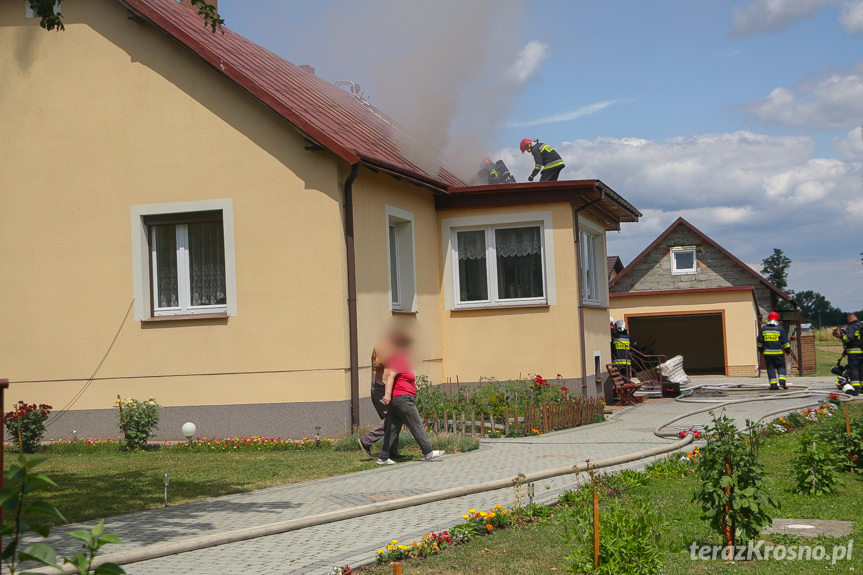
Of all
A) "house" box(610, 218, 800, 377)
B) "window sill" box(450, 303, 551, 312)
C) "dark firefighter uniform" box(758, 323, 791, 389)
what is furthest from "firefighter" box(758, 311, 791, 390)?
"house" box(610, 218, 800, 377)

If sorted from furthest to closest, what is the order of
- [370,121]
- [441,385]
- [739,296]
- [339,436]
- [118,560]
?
1. [739,296]
2. [370,121]
3. [441,385]
4. [339,436]
5. [118,560]

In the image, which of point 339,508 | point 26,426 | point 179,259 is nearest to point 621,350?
point 179,259

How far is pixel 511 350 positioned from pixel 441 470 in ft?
23.0

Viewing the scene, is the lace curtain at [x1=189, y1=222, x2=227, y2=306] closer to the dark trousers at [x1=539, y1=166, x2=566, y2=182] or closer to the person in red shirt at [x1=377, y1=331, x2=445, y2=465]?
the person in red shirt at [x1=377, y1=331, x2=445, y2=465]

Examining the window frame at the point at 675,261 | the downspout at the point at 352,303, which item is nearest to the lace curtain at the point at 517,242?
the downspout at the point at 352,303

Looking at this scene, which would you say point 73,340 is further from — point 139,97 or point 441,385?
point 441,385

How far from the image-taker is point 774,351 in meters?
23.1

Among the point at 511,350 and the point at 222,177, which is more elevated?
the point at 222,177

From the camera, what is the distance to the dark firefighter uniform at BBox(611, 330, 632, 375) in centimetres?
2100

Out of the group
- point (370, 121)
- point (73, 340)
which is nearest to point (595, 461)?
point (73, 340)

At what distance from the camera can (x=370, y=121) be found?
20516mm

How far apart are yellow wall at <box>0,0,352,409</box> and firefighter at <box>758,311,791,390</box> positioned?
44.4ft

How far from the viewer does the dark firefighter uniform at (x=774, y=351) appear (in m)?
22.8

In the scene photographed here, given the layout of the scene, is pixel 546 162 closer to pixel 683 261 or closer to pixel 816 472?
pixel 816 472
